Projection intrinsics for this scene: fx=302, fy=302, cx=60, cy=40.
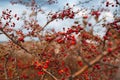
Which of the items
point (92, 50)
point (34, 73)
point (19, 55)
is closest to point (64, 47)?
point (92, 50)

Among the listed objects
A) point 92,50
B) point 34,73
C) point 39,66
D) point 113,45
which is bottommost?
point 34,73

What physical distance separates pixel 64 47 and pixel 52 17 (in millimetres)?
4205

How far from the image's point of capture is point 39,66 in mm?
8555

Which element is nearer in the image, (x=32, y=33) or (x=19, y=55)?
(x=32, y=33)

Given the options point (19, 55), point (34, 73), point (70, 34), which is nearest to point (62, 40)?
point (70, 34)

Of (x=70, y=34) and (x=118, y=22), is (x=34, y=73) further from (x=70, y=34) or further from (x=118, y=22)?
(x=118, y=22)

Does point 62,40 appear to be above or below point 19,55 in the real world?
above

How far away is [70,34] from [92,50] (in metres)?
5.02

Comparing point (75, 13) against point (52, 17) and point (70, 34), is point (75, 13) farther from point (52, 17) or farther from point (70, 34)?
point (70, 34)

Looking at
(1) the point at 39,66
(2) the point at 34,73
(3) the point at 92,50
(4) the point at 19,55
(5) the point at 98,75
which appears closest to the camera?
(1) the point at 39,66

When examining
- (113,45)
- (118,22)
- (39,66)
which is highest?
(113,45)

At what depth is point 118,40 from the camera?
373 centimetres

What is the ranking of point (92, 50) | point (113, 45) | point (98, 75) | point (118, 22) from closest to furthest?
point (113, 45) < point (118, 22) < point (92, 50) < point (98, 75)

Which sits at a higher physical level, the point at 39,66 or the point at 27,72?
the point at 39,66
